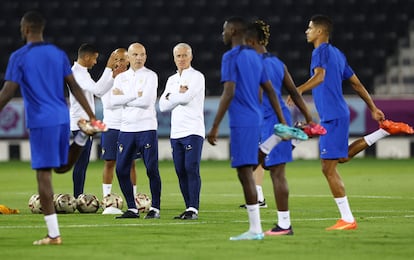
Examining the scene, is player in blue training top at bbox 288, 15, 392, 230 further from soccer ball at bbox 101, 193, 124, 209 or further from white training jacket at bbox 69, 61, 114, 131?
soccer ball at bbox 101, 193, 124, 209

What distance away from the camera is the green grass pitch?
34.3 ft

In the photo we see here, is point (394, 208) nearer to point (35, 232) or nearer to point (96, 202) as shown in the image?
point (96, 202)

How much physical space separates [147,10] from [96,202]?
79.7 feet

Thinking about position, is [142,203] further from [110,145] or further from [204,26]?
[204,26]

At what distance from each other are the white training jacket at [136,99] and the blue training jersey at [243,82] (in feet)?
11.8

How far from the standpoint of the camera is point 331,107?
13078 mm

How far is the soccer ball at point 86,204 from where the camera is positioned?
15758 millimetres

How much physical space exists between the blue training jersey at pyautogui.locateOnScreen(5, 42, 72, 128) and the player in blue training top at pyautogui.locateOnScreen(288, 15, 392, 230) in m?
3.03

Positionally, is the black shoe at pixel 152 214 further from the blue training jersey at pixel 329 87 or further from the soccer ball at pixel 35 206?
the blue training jersey at pixel 329 87

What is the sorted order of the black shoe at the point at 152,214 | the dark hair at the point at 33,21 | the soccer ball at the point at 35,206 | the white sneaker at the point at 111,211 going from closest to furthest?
the dark hair at the point at 33,21
the black shoe at the point at 152,214
the white sneaker at the point at 111,211
the soccer ball at the point at 35,206

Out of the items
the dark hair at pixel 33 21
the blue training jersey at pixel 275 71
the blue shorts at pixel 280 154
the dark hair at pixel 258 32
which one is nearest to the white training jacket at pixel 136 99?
the dark hair at pixel 258 32

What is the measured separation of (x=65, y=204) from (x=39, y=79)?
4.78 meters

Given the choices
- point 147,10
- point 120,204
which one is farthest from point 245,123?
point 147,10

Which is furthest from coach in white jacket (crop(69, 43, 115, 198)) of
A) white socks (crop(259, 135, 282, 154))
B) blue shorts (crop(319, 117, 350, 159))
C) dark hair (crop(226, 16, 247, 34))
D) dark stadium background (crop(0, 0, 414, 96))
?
dark stadium background (crop(0, 0, 414, 96))
